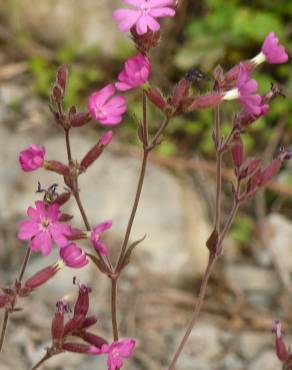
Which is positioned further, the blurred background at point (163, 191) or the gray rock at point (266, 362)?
the blurred background at point (163, 191)

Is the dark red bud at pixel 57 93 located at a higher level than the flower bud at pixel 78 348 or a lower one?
higher

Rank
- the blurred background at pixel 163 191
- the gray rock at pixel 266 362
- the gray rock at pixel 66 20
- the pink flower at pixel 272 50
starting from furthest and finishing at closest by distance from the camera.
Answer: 1. the gray rock at pixel 66 20
2. the blurred background at pixel 163 191
3. the gray rock at pixel 266 362
4. the pink flower at pixel 272 50

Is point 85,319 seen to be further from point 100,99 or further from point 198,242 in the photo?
point 198,242

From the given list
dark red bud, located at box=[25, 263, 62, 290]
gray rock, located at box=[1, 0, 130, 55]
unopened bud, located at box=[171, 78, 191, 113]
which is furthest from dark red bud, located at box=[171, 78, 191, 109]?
gray rock, located at box=[1, 0, 130, 55]

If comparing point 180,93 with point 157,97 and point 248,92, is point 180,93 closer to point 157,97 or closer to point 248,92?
point 157,97

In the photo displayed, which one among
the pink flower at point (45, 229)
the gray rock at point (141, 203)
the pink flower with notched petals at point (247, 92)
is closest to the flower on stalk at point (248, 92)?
the pink flower with notched petals at point (247, 92)

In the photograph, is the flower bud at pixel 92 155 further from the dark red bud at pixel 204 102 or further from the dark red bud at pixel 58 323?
the dark red bud at pixel 58 323

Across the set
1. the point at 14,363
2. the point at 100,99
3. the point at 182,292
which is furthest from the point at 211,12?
the point at 100,99
